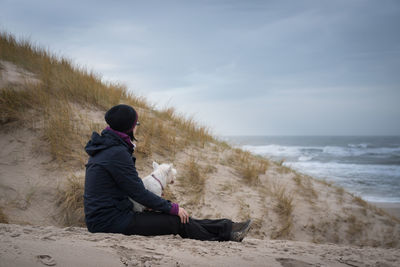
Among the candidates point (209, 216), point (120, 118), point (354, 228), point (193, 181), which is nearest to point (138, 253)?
point (120, 118)

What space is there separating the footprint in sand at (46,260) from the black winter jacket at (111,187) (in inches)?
36.5

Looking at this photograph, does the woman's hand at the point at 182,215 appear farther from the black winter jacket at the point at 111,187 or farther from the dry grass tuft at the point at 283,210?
the dry grass tuft at the point at 283,210

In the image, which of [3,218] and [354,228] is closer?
[3,218]

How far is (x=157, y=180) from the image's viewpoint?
11.7 ft

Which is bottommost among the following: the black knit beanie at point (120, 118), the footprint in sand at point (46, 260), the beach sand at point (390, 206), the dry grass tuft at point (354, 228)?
the beach sand at point (390, 206)

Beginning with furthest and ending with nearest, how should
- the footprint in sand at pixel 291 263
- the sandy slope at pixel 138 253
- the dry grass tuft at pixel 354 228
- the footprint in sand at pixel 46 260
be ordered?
the dry grass tuft at pixel 354 228 → the footprint in sand at pixel 291 263 → the sandy slope at pixel 138 253 → the footprint in sand at pixel 46 260

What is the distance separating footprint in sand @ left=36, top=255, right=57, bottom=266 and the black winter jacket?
3.04 ft

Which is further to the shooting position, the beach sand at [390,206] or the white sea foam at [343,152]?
the white sea foam at [343,152]

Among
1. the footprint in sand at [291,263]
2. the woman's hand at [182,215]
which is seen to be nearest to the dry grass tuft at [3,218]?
the woman's hand at [182,215]

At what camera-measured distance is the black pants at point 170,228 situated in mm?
3088

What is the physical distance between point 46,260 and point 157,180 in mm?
1757

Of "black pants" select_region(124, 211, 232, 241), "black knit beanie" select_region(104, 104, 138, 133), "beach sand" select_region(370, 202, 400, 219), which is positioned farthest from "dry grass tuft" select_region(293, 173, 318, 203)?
"black knit beanie" select_region(104, 104, 138, 133)

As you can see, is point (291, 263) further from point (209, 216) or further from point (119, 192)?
point (209, 216)

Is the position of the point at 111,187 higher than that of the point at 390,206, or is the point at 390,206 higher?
the point at 111,187
